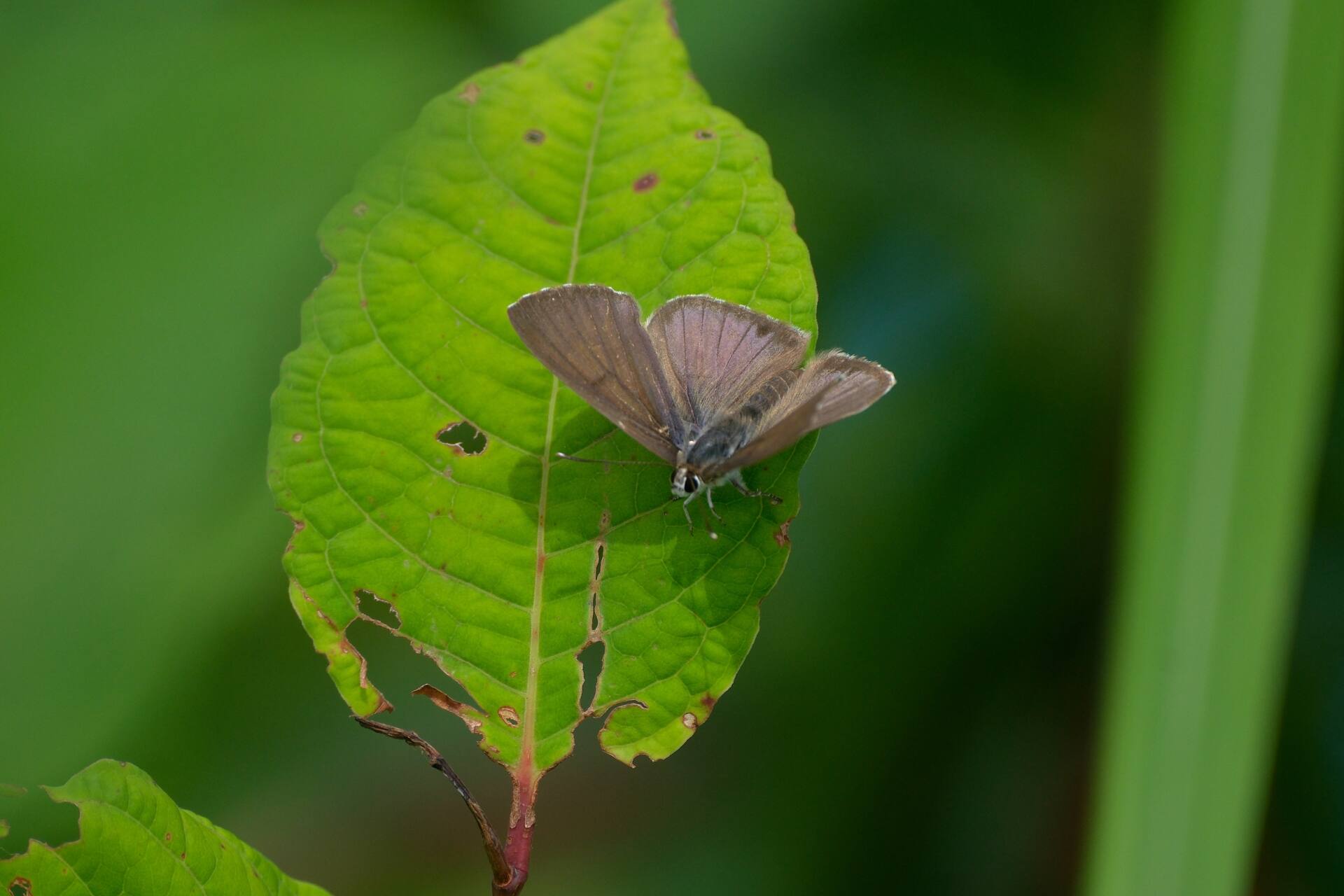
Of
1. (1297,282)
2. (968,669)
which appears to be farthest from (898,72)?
(968,669)

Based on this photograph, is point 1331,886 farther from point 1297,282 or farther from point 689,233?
point 689,233

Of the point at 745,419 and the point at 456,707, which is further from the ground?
the point at 745,419

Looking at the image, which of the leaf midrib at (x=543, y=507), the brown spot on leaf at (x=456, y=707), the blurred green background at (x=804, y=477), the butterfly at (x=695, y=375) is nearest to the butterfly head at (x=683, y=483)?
the butterfly at (x=695, y=375)

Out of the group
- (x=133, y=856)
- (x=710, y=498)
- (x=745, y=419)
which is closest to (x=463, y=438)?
(x=710, y=498)

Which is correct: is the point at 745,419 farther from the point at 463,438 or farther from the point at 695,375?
the point at 463,438

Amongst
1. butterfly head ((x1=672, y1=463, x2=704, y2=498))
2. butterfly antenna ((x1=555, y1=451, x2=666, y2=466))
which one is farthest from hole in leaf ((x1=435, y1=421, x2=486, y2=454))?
butterfly head ((x1=672, y1=463, x2=704, y2=498))

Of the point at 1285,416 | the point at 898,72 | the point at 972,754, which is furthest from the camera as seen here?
the point at 898,72
